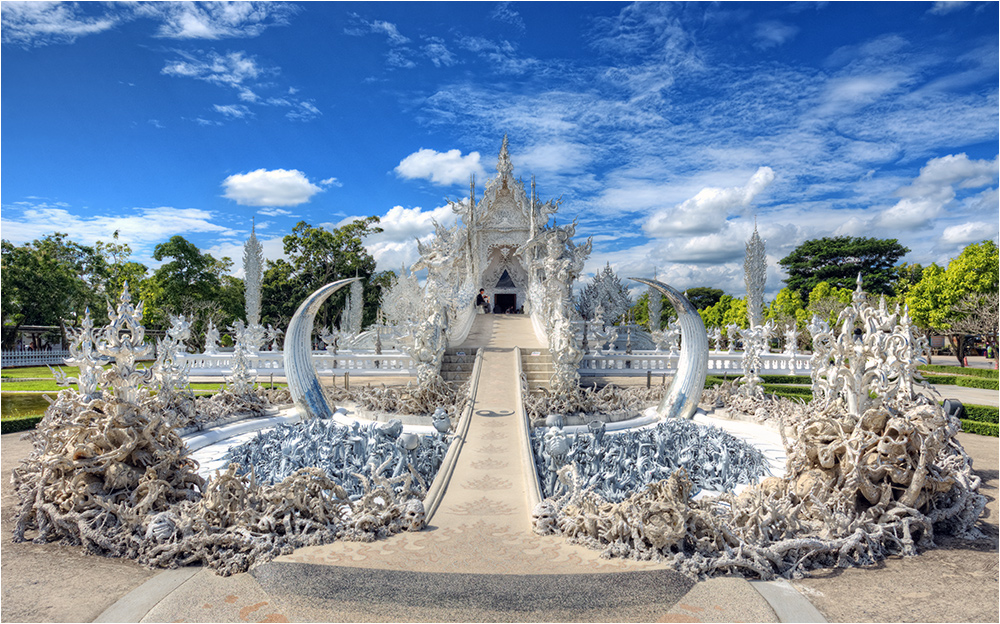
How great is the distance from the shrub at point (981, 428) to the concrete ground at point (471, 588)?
21.5 ft

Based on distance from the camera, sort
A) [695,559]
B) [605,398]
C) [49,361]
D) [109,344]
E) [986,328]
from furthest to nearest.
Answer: [49,361]
[986,328]
[605,398]
[109,344]
[695,559]

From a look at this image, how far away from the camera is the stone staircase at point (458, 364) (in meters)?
13.4

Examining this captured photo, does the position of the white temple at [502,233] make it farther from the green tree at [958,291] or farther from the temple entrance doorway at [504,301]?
the green tree at [958,291]

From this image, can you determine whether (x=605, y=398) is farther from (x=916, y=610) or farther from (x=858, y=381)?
(x=916, y=610)

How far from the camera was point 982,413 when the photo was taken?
10.6 metres

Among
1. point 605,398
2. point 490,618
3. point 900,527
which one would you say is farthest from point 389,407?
point 900,527

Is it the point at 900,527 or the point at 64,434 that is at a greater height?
the point at 64,434

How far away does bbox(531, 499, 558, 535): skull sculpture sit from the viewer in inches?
191

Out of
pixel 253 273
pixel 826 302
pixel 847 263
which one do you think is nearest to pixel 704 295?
pixel 847 263

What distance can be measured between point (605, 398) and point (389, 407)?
461 cm

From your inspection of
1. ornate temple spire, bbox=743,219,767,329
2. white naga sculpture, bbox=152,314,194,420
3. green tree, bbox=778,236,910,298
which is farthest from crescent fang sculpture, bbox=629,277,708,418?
green tree, bbox=778,236,910,298

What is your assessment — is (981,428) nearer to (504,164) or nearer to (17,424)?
(17,424)

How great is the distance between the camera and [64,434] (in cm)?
516

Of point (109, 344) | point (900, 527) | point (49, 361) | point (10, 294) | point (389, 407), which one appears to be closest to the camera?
point (900, 527)
